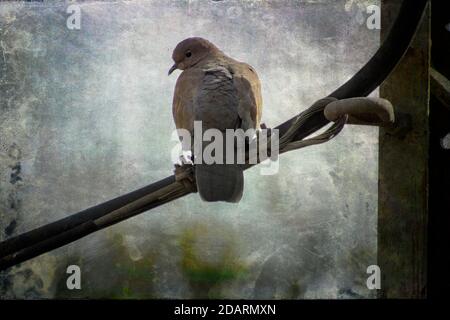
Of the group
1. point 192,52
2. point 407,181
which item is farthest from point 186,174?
point 192,52

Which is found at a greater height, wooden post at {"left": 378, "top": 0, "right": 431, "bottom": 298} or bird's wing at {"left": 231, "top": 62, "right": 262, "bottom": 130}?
bird's wing at {"left": 231, "top": 62, "right": 262, "bottom": 130}

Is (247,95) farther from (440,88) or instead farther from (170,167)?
(170,167)

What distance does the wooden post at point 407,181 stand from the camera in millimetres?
2648

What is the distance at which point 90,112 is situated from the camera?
22.2 feet

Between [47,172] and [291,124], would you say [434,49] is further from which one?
[47,172]

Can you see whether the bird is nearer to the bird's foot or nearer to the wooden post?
the bird's foot

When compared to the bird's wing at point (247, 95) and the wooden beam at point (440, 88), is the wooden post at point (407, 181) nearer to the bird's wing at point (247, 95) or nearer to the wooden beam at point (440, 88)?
the wooden beam at point (440, 88)

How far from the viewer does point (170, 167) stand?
636 cm

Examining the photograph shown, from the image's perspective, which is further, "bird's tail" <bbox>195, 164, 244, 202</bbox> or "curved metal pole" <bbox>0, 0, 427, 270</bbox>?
"bird's tail" <bbox>195, 164, 244, 202</bbox>

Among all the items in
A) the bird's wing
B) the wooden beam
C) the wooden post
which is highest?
the bird's wing

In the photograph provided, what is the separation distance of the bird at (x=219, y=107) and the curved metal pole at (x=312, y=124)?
61cm

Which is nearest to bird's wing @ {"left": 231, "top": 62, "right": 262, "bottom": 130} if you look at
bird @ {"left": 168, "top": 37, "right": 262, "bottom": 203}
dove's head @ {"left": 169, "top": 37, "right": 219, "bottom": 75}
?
bird @ {"left": 168, "top": 37, "right": 262, "bottom": 203}

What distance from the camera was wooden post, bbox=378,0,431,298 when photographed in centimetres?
265

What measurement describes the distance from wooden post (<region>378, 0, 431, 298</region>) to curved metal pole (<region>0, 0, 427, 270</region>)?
0.23 meters
